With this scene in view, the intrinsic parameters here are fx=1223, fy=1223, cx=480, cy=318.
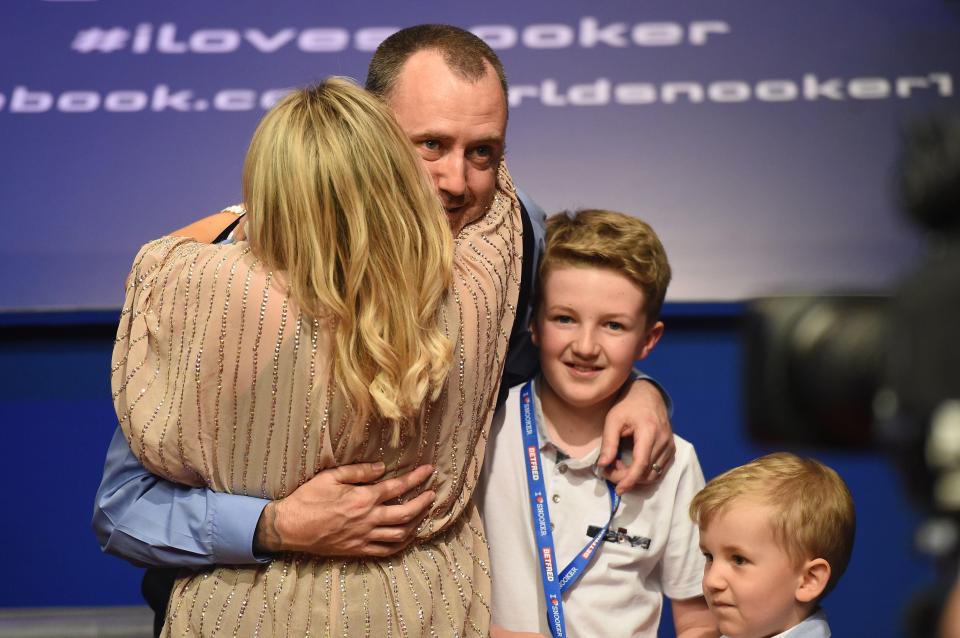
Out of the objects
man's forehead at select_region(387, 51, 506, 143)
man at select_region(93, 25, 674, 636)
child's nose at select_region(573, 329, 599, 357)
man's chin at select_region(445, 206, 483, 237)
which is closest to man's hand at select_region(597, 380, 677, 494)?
man at select_region(93, 25, 674, 636)

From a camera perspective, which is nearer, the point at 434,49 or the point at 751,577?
the point at 751,577

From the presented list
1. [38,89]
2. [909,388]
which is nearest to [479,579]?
[909,388]

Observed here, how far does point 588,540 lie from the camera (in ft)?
6.99

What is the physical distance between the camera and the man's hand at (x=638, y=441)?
6.93ft

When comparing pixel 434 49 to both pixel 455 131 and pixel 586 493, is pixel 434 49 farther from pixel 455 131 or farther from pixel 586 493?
pixel 586 493

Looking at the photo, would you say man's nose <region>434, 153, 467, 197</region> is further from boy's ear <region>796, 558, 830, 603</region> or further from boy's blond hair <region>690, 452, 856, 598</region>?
boy's ear <region>796, 558, 830, 603</region>

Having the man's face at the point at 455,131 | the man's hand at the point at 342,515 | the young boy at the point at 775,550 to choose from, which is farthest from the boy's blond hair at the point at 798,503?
the man's face at the point at 455,131

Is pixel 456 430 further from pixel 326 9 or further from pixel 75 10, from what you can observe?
pixel 75 10

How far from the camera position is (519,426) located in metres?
2.22

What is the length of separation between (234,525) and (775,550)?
84 centimetres

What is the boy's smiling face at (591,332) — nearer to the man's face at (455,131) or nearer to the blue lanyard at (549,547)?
the blue lanyard at (549,547)

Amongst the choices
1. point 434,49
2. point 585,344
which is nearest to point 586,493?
point 585,344

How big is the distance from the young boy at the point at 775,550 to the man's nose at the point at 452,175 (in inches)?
26.1

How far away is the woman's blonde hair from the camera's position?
1.64 metres
